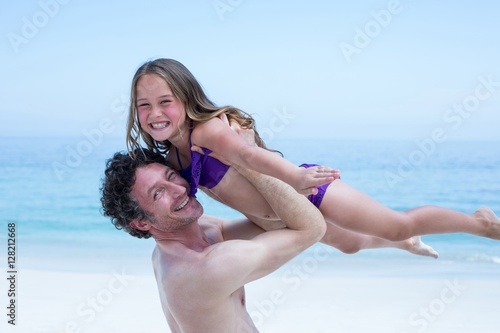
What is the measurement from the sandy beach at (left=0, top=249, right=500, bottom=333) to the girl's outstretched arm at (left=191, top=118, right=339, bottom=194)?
3.48 metres

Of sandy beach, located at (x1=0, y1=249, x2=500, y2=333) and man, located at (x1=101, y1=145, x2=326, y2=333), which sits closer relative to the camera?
man, located at (x1=101, y1=145, x2=326, y2=333)

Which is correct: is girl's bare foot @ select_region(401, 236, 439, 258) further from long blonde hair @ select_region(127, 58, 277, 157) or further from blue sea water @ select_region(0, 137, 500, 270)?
blue sea water @ select_region(0, 137, 500, 270)

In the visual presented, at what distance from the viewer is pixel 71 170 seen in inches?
755

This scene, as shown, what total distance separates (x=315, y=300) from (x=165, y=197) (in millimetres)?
4471

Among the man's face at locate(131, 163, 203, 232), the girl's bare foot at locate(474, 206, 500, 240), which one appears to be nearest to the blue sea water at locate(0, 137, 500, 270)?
the girl's bare foot at locate(474, 206, 500, 240)

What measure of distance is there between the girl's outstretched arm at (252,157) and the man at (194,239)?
0.15 metres

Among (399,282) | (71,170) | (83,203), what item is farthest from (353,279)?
(71,170)

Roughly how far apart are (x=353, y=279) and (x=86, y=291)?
301 centimetres

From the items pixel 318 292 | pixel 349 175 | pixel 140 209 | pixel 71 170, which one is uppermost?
pixel 140 209

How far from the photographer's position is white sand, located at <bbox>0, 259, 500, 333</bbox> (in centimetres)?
656

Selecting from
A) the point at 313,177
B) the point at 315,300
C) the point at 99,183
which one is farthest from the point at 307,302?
the point at 99,183

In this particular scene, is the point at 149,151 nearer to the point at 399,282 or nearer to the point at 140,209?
the point at 140,209

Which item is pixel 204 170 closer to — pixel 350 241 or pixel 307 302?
pixel 350 241

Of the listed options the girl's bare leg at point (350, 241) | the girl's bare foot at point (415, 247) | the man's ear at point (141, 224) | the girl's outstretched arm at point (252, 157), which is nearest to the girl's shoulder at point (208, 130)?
the girl's outstretched arm at point (252, 157)
